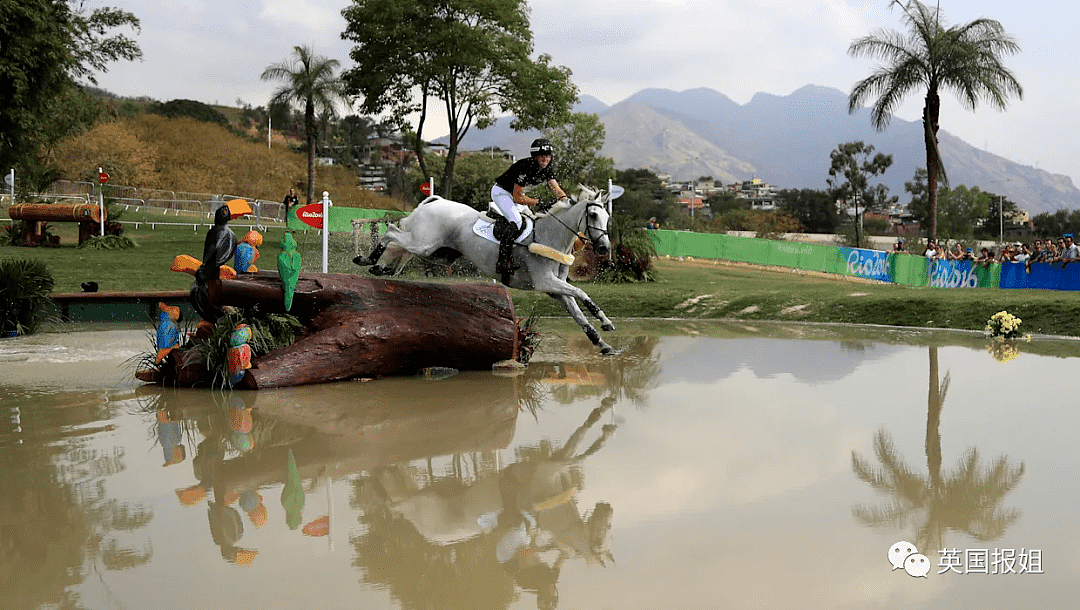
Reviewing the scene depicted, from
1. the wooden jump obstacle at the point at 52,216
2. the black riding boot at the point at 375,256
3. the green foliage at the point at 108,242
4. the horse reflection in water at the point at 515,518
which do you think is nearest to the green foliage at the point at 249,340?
the black riding boot at the point at 375,256

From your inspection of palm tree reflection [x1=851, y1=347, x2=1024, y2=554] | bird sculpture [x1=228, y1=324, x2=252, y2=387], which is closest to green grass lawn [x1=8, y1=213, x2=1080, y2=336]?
bird sculpture [x1=228, y1=324, x2=252, y2=387]

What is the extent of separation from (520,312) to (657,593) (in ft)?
46.3

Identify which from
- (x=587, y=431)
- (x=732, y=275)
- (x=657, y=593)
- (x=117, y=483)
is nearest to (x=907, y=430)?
(x=587, y=431)

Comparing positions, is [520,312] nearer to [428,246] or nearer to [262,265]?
[428,246]

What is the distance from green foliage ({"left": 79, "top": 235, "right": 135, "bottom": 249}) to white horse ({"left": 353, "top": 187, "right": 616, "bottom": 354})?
21762 mm

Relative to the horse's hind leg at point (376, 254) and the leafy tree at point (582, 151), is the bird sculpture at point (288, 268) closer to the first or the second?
the horse's hind leg at point (376, 254)

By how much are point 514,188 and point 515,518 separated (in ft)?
22.8

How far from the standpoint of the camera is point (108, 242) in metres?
30.5

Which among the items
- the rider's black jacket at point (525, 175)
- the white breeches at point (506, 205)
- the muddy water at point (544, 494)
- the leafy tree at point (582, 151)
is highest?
the leafy tree at point (582, 151)

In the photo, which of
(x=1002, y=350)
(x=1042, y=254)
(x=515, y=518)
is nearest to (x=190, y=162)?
(x=1042, y=254)

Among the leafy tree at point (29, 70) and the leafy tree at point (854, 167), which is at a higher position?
the leafy tree at point (854, 167)

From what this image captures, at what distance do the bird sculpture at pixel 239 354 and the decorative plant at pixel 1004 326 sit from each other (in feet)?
40.9

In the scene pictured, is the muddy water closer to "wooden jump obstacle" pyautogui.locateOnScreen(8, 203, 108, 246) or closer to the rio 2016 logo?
the rio 2016 logo

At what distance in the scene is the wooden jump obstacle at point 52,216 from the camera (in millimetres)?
28297
